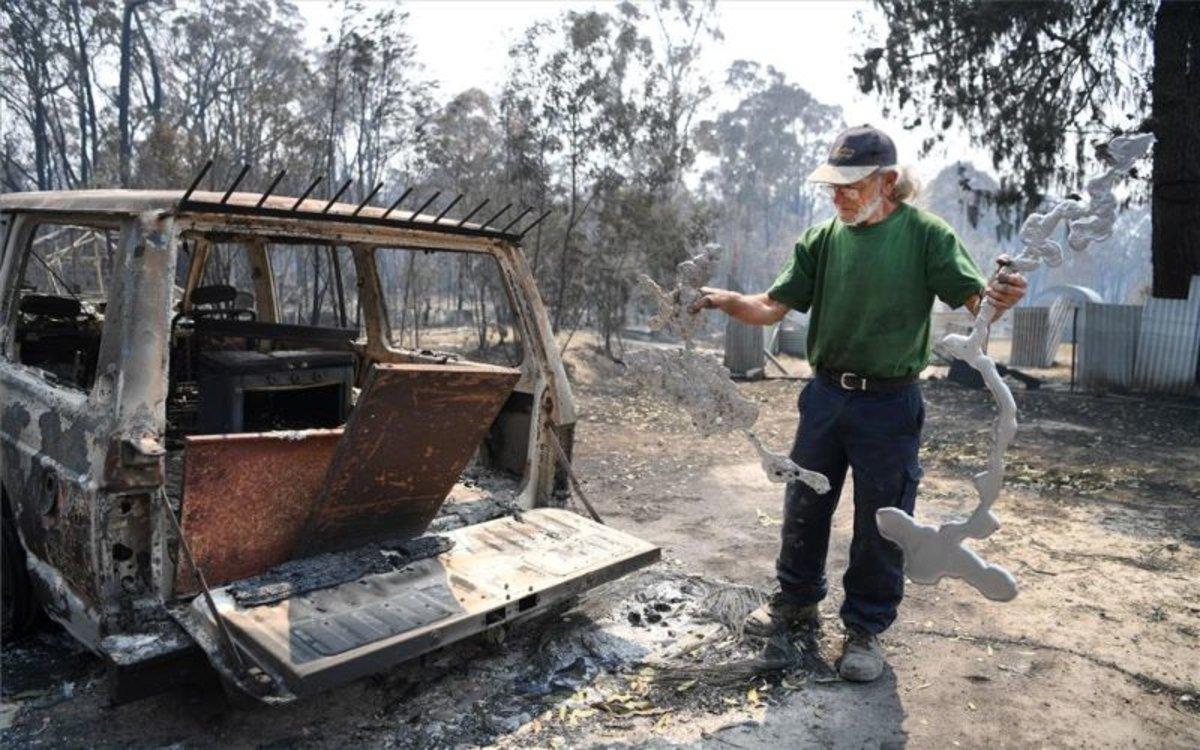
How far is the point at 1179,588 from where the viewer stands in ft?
13.5

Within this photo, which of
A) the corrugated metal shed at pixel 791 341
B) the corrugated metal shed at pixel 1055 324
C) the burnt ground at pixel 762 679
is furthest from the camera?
A: the corrugated metal shed at pixel 791 341

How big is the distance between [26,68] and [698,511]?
19.7m

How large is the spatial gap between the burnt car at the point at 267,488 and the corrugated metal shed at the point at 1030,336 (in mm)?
18163

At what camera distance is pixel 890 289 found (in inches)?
117

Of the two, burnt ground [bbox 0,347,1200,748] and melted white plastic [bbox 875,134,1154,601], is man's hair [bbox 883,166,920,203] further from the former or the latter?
burnt ground [bbox 0,347,1200,748]

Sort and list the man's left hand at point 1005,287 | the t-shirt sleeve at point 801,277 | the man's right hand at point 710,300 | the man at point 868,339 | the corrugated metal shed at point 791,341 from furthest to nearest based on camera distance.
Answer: the corrugated metal shed at point 791,341 → the t-shirt sleeve at point 801,277 → the man's right hand at point 710,300 → the man at point 868,339 → the man's left hand at point 1005,287

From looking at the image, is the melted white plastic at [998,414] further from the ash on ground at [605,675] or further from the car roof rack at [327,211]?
the car roof rack at [327,211]

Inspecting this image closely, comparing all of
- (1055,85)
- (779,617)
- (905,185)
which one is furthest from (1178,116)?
(779,617)

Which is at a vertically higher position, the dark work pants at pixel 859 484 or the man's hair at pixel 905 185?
the man's hair at pixel 905 185

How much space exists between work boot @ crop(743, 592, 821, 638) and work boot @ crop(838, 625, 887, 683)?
0.92 feet

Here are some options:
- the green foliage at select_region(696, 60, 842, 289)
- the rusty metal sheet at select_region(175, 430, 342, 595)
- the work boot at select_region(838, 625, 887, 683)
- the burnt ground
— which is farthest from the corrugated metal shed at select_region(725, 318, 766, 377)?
the green foliage at select_region(696, 60, 842, 289)

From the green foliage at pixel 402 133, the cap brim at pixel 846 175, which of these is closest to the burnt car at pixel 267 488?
the cap brim at pixel 846 175

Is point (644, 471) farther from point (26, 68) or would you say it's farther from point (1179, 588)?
point (26, 68)

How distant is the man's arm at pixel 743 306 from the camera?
3.23 metres
